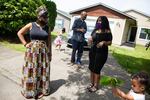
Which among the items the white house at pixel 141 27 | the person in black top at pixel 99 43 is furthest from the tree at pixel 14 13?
the white house at pixel 141 27

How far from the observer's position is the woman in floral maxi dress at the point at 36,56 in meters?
4.92

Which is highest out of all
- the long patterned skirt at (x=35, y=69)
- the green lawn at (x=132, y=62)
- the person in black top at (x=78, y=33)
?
the person in black top at (x=78, y=33)

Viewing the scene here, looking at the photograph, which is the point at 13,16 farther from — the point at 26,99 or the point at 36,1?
the point at 26,99

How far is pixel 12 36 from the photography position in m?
13.2

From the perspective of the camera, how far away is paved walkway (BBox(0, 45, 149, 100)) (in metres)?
5.71

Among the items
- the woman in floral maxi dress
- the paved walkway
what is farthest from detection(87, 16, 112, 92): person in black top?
the woman in floral maxi dress

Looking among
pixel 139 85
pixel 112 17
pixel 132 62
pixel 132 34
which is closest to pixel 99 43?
pixel 139 85

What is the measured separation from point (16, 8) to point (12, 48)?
2409 millimetres

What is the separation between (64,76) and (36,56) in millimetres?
2454

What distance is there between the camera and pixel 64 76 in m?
7.20

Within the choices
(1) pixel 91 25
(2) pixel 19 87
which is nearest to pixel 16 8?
(2) pixel 19 87

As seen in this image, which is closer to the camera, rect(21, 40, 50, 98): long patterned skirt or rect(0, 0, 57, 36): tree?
rect(21, 40, 50, 98): long patterned skirt

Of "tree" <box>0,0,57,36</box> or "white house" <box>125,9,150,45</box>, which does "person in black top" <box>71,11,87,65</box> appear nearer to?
"tree" <box>0,0,57,36</box>

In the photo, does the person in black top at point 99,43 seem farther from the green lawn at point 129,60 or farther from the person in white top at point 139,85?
the green lawn at point 129,60
